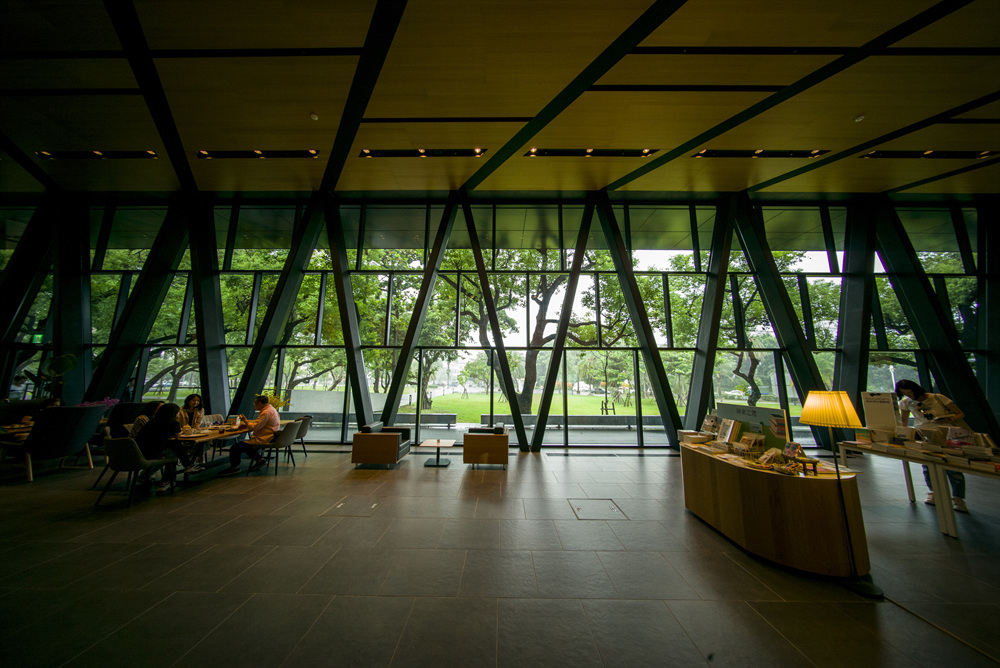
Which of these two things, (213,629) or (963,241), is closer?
(213,629)

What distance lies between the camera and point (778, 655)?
200 cm

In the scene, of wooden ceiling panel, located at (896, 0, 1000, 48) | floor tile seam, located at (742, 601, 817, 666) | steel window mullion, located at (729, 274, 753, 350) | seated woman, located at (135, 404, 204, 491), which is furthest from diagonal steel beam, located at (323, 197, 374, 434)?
wooden ceiling panel, located at (896, 0, 1000, 48)

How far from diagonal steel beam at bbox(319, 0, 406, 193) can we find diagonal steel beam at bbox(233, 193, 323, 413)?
1746 mm

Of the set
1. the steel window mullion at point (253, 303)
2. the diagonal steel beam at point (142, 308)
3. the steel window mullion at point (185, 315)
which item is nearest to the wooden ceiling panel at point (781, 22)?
the steel window mullion at point (253, 303)

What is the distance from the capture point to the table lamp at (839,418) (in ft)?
8.74

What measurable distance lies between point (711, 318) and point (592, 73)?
5691 mm

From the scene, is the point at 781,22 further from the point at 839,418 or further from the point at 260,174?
the point at 260,174

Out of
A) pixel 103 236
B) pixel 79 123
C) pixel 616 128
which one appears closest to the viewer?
pixel 616 128

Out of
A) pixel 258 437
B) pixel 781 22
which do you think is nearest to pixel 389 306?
pixel 258 437

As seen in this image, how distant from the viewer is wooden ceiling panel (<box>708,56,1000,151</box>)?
4.37 m

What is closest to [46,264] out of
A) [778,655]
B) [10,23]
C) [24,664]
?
[10,23]

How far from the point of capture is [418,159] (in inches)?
252

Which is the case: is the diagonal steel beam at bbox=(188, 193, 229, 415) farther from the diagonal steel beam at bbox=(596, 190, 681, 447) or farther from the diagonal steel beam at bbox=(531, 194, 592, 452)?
the diagonal steel beam at bbox=(596, 190, 681, 447)

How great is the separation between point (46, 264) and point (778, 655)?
47.5 feet
